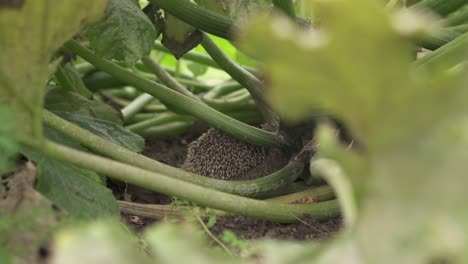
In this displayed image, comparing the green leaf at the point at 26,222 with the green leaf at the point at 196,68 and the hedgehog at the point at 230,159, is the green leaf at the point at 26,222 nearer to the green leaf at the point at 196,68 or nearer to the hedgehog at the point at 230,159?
the hedgehog at the point at 230,159

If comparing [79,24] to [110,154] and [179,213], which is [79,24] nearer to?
[110,154]

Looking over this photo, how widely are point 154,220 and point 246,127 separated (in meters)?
0.27

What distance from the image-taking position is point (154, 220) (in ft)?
3.92

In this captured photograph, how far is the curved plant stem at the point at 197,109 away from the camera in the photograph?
133cm

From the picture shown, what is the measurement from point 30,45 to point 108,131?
0.57 metres

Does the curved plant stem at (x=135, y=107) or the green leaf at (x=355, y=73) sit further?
the curved plant stem at (x=135, y=107)

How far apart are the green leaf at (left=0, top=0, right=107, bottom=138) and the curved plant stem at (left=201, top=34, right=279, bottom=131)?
621mm

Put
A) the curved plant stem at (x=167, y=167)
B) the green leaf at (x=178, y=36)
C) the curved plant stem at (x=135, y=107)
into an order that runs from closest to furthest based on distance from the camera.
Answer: the curved plant stem at (x=167, y=167) → the green leaf at (x=178, y=36) → the curved plant stem at (x=135, y=107)

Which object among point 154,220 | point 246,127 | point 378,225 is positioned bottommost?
point 154,220

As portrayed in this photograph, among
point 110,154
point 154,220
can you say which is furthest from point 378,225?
point 154,220

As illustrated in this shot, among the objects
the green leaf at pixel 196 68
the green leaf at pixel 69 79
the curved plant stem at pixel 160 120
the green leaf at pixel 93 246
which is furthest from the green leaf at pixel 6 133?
the green leaf at pixel 196 68

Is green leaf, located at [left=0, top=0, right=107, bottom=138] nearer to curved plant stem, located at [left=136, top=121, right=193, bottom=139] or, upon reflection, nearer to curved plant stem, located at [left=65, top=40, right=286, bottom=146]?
curved plant stem, located at [left=65, top=40, right=286, bottom=146]

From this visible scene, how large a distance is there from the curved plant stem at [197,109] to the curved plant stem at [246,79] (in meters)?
0.05

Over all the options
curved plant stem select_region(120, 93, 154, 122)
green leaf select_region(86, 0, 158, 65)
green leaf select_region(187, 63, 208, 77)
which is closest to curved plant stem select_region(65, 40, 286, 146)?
green leaf select_region(86, 0, 158, 65)
